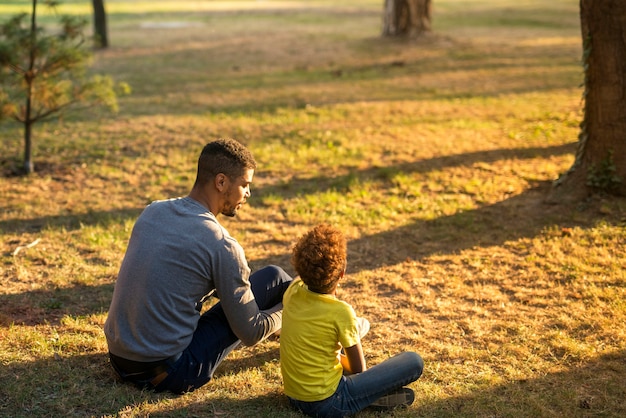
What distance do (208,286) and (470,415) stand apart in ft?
5.12

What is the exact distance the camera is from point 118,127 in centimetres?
1098

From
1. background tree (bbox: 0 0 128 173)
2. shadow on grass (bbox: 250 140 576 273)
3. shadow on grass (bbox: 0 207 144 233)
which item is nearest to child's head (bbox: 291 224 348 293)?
shadow on grass (bbox: 250 140 576 273)

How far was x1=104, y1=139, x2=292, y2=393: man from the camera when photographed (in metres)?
3.98

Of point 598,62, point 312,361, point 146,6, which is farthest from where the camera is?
point 146,6

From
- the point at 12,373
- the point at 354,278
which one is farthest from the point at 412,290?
the point at 12,373

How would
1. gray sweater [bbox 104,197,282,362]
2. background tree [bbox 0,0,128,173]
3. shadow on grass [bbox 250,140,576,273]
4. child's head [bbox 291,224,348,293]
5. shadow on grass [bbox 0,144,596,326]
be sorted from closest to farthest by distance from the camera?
child's head [bbox 291,224,348,293]
gray sweater [bbox 104,197,282,362]
shadow on grass [bbox 0,144,596,326]
shadow on grass [bbox 250,140,576,273]
background tree [bbox 0,0,128,173]

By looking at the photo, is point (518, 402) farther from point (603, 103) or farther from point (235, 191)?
point (603, 103)

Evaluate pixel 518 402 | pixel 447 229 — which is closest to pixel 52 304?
pixel 518 402

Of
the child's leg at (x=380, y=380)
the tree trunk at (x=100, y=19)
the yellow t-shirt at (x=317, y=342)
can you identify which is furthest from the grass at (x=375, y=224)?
the tree trunk at (x=100, y=19)

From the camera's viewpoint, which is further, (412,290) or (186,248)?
(412,290)

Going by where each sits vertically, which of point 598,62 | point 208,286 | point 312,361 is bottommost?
point 312,361

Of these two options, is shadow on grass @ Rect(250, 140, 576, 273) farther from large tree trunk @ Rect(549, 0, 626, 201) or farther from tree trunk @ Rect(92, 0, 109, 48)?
tree trunk @ Rect(92, 0, 109, 48)

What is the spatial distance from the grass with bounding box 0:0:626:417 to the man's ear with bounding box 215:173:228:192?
1.16 meters

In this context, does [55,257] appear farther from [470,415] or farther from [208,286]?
[470,415]
